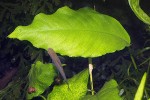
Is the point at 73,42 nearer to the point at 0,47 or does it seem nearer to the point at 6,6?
the point at 6,6

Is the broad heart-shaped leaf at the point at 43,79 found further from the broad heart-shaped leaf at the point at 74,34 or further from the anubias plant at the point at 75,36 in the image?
the broad heart-shaped leaf at the point at 74,34

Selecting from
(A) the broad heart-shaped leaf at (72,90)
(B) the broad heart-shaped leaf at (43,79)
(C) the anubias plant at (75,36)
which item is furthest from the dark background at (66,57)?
(C) the anubias plant at (75,36)

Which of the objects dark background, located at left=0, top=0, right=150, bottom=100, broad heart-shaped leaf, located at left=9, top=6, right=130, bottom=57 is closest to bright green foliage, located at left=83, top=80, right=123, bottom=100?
broad heart-shaped leaf, located at left=9, top=6, right=130, bottom=57

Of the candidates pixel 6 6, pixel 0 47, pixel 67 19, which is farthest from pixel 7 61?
pixel 67 19

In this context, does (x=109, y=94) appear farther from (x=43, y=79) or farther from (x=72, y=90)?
(x=43, y=79)

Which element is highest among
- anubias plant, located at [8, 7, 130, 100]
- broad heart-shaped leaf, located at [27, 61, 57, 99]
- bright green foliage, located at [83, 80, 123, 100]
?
anubias plant, located at [8, 7, 130, 100]

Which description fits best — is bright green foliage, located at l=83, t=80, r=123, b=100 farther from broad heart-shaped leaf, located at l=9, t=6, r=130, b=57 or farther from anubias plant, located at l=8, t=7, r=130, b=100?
broad heart-shaped leaf, located at l=9, t=6, r=130, b=57
